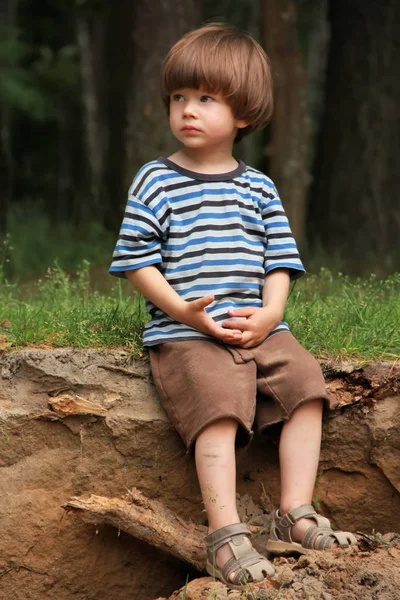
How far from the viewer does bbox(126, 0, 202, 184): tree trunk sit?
7.84m

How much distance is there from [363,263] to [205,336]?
413 centimetres

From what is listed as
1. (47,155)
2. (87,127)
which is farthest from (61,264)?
(47,155)

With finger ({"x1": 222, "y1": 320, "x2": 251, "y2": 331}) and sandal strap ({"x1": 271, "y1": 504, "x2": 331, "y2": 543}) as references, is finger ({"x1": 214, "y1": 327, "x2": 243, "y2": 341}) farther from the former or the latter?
sandal strap ({"x1": 271, "y1": 504, "x2": 331, "y2": 543})

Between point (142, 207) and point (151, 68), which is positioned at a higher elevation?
point (151, 68)

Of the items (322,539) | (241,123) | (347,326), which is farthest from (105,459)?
(241,123)

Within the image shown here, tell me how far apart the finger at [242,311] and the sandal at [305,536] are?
2.53ft

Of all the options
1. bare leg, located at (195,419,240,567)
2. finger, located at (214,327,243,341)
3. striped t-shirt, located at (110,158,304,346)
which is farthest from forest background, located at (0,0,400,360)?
bare leg, located at (195,419,240,567)

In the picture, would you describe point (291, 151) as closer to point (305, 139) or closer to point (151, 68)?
point (305, 139)

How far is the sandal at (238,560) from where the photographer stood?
319 centimetres

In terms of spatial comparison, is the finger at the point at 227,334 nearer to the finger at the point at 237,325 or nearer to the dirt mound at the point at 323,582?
the finger at the point at 237,325

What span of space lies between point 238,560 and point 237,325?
2.92ft

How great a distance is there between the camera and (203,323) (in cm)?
348

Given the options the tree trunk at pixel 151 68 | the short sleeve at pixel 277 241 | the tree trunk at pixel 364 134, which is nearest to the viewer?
the short sleeve at pixel 277 241

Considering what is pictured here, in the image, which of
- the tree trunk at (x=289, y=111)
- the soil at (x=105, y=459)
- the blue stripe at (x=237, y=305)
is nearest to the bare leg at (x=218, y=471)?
the soil at (x=105, y=459)
